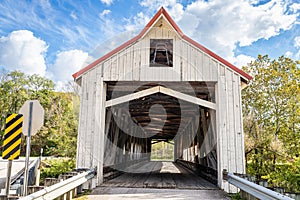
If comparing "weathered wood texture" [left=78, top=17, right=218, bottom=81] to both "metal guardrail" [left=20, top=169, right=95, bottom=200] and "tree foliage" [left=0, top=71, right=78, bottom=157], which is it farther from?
"tree foliage" [left=0, top=71, right=78, bottom=157]

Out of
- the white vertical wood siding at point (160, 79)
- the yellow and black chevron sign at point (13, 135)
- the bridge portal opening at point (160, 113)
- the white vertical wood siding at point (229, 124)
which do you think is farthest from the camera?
the bridge portal opening at point (160, 113)

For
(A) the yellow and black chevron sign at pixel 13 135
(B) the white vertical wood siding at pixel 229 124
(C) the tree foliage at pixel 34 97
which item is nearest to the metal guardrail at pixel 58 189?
(A) the yellow and black chevron sign at pixel 13 135

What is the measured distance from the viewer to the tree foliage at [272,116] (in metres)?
11.2

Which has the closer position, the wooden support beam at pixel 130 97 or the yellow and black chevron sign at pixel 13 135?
the yellow and black chevron sign at pixel 13 135

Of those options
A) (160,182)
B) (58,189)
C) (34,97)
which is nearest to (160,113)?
(160,182)

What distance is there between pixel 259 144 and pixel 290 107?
2.98 meters

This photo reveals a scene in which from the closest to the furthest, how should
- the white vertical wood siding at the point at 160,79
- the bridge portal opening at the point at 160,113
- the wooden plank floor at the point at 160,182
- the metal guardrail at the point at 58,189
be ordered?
the metal guardrail at the point at 58,189 → the white vertical wood siding at the point at 160,79 → the wooden plank floor at the point at 160,182 → the bridge portal opening at the point at 160,113

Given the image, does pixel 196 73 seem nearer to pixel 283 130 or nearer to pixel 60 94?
pixel 283 130

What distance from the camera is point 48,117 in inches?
1055

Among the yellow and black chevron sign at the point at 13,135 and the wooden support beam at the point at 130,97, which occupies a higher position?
the wooden support beam at the point at 130,97

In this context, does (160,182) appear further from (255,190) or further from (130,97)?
(255,190)

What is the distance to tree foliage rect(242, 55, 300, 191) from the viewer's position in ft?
36.8

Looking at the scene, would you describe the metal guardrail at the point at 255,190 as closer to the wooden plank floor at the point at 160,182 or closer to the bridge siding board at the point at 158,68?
the wooden plank floor at the point at 160,182

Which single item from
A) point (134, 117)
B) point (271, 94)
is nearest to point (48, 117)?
point (134, 117)
